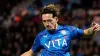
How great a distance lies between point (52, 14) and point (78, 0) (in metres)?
6.90

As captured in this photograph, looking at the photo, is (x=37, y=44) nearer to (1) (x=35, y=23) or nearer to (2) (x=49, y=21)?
(2) (x=49, y=21)

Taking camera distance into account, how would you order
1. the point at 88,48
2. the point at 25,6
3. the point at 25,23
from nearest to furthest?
the point at 88,48 < the point at 25,23 < the point at 25,6

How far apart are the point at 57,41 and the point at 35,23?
236 inches

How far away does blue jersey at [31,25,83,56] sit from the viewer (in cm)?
503

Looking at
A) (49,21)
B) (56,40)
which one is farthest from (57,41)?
(49,21)

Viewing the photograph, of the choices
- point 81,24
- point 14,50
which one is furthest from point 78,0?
point 14,50

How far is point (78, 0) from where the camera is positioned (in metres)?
11.8

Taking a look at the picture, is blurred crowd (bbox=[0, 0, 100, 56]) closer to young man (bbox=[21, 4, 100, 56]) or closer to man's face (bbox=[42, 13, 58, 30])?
young man (bbox=[21, 4, 100, 56])

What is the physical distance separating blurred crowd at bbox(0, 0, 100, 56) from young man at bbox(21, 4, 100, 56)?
5.10 metres

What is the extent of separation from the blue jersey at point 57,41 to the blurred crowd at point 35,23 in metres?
5.10

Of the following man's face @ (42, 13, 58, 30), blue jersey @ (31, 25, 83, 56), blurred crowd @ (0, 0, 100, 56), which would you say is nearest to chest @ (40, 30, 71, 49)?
blue jersey @ (31, 25, 83, 56)

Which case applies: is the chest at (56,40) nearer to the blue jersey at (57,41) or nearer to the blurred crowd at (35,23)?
the blue jersey at (57,41)

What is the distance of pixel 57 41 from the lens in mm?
5066

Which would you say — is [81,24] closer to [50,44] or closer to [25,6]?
[25,6]
